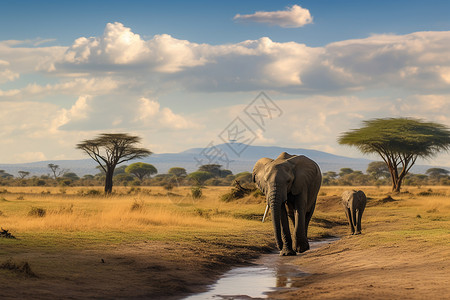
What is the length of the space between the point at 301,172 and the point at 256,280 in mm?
3696

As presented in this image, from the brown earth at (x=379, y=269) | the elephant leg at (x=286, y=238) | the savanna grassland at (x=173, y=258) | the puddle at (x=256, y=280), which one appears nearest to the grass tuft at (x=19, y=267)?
the savanna grassland at (x=173, y=258)

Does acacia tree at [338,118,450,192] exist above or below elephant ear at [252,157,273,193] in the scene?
above

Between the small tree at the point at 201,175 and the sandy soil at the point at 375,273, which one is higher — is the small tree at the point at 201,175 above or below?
above

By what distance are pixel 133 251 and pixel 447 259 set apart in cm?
716

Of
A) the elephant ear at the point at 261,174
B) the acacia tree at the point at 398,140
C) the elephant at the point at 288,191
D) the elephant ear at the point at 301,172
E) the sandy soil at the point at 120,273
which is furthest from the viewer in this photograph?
the acacia tree at the point at 398,140

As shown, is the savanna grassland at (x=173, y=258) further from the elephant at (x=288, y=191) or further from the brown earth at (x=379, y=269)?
the elephant at (x=288, y=191)

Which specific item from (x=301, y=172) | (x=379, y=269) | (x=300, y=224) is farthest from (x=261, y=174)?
(x=379, y=269)

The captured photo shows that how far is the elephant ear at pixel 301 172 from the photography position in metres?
14.6

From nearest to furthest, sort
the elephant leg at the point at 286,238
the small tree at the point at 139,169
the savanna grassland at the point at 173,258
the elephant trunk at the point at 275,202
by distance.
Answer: the savanna grassland at the point at 173,258 < the elephant trunk at the point at 275,202 < the elephant leg at the point at 286,238 < the small tree at the point at 139,169

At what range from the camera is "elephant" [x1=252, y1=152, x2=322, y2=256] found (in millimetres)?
13812

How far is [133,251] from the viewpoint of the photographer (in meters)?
14.1

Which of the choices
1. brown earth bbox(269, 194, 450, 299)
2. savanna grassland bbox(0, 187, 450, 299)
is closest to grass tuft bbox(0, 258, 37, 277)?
savanna grassland bbox(0, 187, 450, 299)

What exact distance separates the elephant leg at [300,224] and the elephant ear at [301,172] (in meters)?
0.25

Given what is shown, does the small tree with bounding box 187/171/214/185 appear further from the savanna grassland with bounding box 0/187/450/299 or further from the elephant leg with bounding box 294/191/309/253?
the elephant leg with bounding box 294/191/309/253
